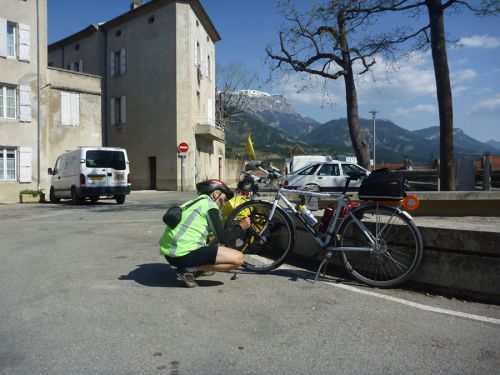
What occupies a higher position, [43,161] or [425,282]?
[43,161]

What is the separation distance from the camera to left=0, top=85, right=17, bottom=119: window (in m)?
21.4

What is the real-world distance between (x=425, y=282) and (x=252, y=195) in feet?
7.44

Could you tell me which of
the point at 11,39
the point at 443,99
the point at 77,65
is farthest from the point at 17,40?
the point at 443,99

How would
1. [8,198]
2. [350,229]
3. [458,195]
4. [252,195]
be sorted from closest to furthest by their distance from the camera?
[350,229]
[252,195]
[458,195]
[8,198]

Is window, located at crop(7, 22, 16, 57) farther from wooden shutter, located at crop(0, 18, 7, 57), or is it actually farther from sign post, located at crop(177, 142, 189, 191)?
sign post, located at crop(177, 142, 189, 191)

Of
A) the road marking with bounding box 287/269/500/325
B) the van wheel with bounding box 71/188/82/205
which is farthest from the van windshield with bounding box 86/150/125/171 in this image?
the road marking with bounding box 287/269/500/325

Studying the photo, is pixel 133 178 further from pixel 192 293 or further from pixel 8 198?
pixel 192 293

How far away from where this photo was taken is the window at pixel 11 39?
21797mm

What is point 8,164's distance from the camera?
21531mm

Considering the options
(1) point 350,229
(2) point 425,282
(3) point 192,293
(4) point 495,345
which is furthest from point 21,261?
(4) point 495,345

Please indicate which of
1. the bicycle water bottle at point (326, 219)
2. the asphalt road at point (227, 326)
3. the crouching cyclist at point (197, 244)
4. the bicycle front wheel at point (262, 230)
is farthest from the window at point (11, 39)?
the bicycle water bottle at point (326, 219)

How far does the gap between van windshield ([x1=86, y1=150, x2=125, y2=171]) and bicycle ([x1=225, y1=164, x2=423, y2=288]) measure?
12.5 metres

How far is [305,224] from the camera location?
5.39 meters

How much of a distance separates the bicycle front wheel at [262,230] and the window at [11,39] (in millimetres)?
20667
